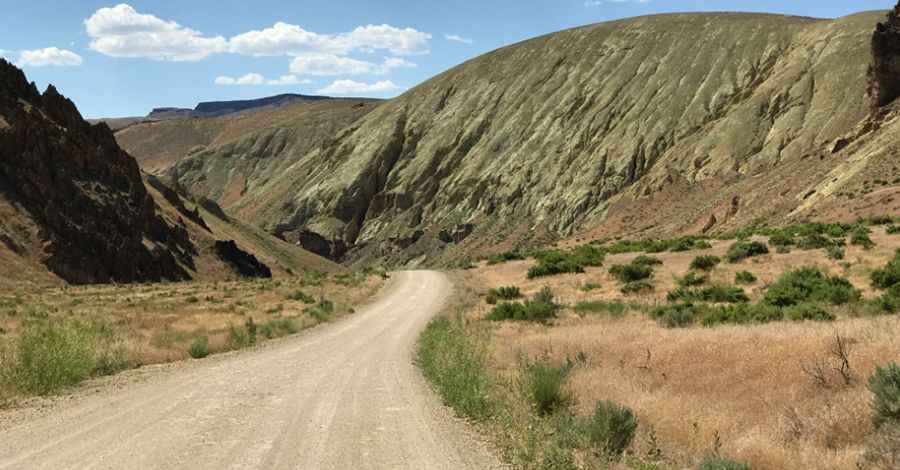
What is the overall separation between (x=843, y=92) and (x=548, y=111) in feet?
126

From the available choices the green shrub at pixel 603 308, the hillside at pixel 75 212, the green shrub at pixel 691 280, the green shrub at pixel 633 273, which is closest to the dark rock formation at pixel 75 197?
the hillside at pixel 75 212

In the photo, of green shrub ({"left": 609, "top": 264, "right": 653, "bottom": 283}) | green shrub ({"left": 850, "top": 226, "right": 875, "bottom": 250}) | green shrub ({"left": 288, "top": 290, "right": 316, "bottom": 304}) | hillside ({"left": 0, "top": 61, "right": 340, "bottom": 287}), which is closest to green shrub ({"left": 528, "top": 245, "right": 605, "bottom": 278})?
green shrub ({"left": 609, "top": 264, "right": 653, "bottom": 283})

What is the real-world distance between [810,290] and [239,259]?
56810mm

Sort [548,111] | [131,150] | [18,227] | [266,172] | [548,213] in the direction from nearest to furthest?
1. [18,227]
2. [548,213]
3. [548,111]
4. [266,172]
5. [131,150]

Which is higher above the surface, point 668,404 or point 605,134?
point 605,134

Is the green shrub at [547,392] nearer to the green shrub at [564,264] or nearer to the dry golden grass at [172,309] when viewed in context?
the dry golden grass at [172,309]

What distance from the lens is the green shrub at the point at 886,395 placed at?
7113mm

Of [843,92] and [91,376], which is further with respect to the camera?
[843,92]

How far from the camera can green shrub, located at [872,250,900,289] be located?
23.5m

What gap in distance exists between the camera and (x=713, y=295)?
25.7 metres

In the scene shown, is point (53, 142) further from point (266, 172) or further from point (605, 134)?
point (266, 172)

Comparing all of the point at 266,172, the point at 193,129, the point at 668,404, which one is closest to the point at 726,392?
the point at 668,404

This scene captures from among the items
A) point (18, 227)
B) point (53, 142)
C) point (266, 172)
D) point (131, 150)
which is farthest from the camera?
point (131, 150)

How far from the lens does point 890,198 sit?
145 feet
